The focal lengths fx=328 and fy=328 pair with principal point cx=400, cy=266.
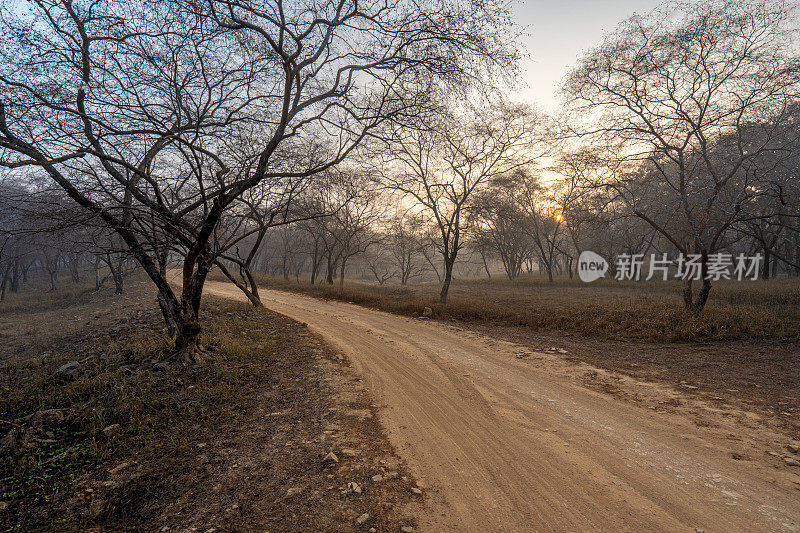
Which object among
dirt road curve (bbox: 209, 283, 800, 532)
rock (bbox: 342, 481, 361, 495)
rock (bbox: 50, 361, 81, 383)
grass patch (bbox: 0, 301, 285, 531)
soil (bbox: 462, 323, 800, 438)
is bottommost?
rock (bbox: 50, 361, 81, 383)

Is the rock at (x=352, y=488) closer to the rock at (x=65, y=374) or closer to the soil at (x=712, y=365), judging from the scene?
the soil at (x=712, y=365)

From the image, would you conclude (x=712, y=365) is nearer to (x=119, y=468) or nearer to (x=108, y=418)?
(x=119, y=468)

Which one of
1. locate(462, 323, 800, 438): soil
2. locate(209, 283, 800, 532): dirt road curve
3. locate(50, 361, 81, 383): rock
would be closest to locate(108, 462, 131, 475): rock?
locate(209, 283, 800, 532): dirt road curve

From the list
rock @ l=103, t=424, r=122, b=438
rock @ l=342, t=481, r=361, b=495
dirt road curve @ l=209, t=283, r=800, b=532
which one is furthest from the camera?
rock @ l=103, t=424, r=122, b=438

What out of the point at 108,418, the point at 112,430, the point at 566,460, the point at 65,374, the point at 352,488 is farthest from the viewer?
the point at 65,374

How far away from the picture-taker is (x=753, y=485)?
305 centimetres

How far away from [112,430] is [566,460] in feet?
18.1

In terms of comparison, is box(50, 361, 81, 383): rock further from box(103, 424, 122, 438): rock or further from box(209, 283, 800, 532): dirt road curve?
box(209, 283, 800, 532): dirt road curve

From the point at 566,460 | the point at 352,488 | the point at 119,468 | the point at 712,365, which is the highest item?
the point at 712,365

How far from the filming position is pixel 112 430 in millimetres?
4227

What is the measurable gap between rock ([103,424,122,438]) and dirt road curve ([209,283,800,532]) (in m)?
3.42

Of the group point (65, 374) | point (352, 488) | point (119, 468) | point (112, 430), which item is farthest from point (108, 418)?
point (352, 488)

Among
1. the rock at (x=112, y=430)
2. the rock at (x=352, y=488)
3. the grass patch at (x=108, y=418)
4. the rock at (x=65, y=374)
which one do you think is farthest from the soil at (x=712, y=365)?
the rock at (x=65, y=374)

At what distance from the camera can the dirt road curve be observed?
2.69 m
